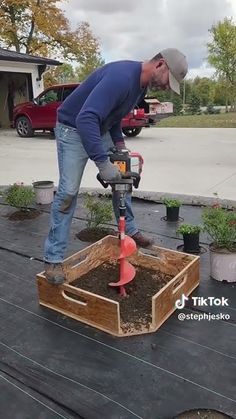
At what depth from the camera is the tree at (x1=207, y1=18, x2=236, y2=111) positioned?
64.1 ft

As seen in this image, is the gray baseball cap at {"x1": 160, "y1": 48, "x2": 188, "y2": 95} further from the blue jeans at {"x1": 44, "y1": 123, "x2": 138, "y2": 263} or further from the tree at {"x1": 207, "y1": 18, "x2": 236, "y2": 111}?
the tree at {"x1": 207, "y1": 18, "x2": 236, "y2": 111}

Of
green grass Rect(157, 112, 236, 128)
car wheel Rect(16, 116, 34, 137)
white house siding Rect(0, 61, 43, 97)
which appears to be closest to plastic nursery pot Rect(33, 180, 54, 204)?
car wheel Rect(16, 116, 34, 137)

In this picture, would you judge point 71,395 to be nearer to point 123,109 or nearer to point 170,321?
point 170,321

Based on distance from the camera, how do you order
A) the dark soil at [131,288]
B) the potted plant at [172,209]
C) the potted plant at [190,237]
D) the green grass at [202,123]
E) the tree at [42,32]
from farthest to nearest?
the tree at [42,32]
the green grass at [202,123]
the potted plant at [172,209]
the potted plant at [190,237]
the dark soil at [131,288]

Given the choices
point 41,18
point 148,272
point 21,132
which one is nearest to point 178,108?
point 41,18

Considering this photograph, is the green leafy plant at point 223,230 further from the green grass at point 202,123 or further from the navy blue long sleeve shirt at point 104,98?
the green grass at point 202,123

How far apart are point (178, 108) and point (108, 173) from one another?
2855 cm

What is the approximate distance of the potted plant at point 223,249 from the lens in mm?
2562

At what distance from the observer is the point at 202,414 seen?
5.17 feet

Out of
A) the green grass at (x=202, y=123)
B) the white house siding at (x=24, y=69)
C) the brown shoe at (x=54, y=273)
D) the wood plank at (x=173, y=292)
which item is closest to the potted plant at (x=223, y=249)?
the wood plank at (x=173, y=292)

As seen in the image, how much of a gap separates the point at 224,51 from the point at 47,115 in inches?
478

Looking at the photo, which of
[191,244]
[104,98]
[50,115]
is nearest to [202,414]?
[104,98]

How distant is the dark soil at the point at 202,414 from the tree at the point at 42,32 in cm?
2039

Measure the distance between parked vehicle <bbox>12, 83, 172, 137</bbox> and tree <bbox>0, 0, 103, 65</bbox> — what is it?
9.46 metres
